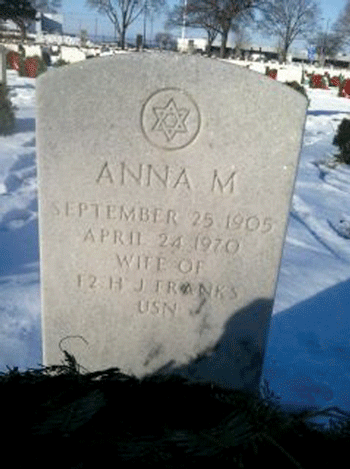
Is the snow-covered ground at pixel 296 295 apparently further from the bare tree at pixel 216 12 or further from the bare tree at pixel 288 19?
the bare tree at pixel 288 19

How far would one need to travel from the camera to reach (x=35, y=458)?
102cm

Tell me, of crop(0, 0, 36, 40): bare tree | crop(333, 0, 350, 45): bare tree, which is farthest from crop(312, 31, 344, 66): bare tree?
crop(0, 0, 36, 40): bare tree

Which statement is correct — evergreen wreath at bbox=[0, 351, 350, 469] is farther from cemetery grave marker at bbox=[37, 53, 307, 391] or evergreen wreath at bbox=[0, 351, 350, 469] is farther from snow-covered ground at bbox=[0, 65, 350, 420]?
snow-covered ground at bbox=[0, 65, 350, 420]

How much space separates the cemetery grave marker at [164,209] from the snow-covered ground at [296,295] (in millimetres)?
338

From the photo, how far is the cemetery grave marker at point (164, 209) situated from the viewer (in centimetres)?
194

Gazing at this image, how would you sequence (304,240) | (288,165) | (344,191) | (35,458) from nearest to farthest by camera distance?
(35,458) < (288,165) < (304,240) < (344,191)

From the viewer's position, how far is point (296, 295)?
3693 millimetres

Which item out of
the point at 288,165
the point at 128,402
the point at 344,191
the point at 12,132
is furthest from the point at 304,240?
the point at 12,132

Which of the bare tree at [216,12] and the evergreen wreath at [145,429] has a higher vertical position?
the bare tree at [216,12]

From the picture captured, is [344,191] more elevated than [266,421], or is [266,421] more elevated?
[266,421]

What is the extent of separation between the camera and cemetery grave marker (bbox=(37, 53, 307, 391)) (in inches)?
76.5

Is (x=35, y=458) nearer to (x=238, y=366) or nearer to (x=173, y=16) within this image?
(x=238, y=366)

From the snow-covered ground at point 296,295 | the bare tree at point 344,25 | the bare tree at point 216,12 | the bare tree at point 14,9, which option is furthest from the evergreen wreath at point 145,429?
the bare tree at point 344,25

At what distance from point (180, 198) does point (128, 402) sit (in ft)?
3.19
